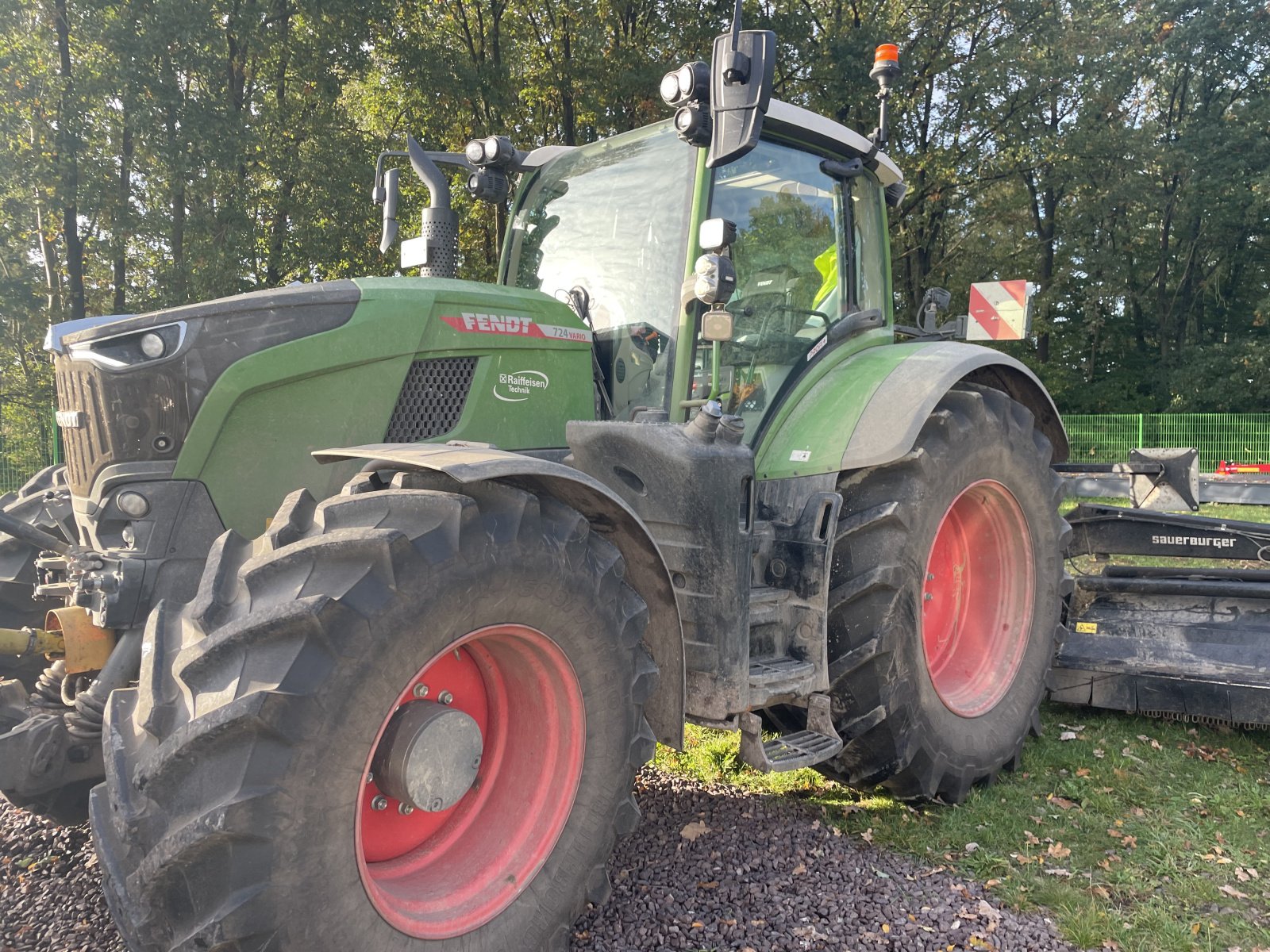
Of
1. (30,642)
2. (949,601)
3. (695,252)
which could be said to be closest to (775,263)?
(695,252)

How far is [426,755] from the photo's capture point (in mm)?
2252

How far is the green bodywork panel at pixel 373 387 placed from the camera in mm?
2713

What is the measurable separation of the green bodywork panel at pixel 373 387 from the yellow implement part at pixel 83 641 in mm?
438

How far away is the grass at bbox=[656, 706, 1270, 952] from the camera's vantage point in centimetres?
293

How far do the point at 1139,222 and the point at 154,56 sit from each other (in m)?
25.1

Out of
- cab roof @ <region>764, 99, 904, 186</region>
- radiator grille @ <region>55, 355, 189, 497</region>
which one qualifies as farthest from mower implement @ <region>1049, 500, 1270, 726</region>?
radiator grille @ <region>55, 355, 189, 497</region>

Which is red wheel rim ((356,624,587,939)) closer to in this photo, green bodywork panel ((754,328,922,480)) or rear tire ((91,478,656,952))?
rear tire ((91,478,656,952))

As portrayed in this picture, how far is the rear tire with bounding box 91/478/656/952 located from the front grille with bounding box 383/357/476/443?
0.65m

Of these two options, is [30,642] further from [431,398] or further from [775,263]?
[775,263]

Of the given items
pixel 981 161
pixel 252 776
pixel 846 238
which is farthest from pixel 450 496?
pixel 981 161

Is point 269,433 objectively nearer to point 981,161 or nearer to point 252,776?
point 252,776

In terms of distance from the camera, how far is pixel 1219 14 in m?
25.5

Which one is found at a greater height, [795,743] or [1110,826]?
[795,743]

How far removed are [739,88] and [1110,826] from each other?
304cm
